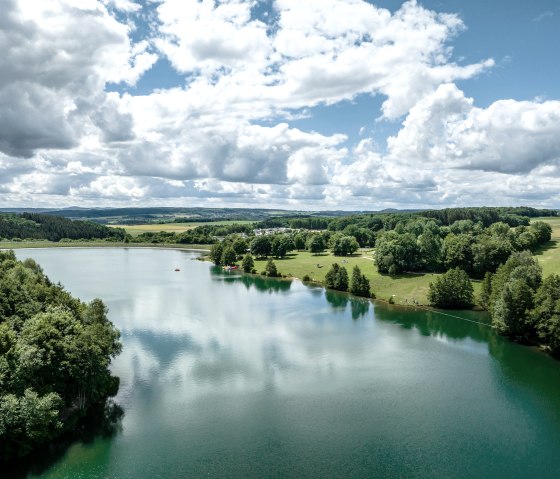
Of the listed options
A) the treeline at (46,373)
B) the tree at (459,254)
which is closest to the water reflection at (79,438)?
the treeline at (46,373)

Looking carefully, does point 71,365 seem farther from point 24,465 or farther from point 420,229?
point 420,229

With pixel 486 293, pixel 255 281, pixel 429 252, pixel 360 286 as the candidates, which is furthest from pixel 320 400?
pixel 255 281

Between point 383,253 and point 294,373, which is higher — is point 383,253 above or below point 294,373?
above

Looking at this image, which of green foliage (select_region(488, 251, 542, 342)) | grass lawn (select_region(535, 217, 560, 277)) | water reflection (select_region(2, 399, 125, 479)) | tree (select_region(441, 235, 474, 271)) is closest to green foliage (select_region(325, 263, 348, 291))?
tree (select_region(441, 235, 474, 271))

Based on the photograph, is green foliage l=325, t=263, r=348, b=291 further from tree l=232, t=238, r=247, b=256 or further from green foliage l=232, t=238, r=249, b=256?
tree l=232, t=238, r=247, b=256

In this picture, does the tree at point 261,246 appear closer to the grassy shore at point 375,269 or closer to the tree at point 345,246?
the grassy shore at point 375,269

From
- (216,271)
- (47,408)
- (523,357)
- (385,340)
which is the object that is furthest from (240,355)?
(216,271)
